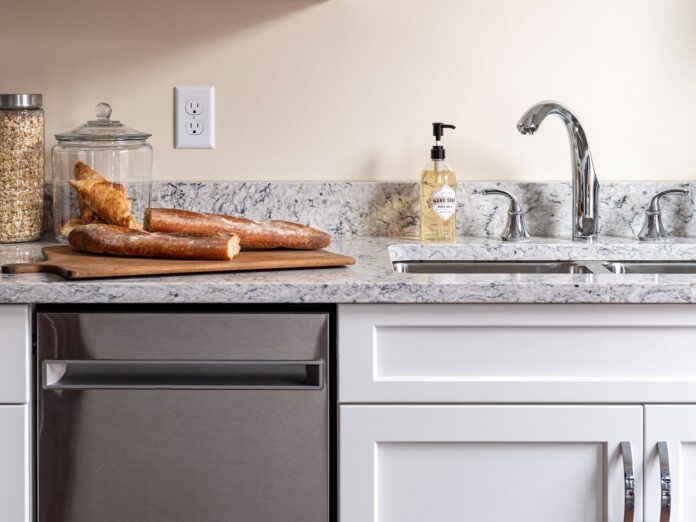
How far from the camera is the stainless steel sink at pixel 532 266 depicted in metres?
1.78

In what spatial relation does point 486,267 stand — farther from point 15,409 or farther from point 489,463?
point 15,409

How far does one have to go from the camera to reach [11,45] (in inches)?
74.5

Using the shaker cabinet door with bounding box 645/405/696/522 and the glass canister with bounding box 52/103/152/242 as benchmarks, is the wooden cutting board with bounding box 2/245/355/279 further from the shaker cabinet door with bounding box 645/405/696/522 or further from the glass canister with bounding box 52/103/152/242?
the shaker cabinet door with bounding box 645/405/696/522

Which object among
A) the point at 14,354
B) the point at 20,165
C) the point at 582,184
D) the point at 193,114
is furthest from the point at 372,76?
the point at 14,354

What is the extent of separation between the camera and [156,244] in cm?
147

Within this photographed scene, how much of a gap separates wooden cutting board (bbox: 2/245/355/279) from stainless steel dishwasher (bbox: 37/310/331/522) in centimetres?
7

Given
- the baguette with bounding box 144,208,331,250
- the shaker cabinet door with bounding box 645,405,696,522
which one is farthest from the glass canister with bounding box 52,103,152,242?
the shaker cabinet door with bounding box 645,405,696,522

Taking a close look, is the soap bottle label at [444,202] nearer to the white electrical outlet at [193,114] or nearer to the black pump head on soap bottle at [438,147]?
A: the black pump head on soap bottle at [438,147]

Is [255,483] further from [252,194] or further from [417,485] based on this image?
[252,194]

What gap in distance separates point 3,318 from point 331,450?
49cm

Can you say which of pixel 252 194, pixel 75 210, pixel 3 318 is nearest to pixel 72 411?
pixel 3 318

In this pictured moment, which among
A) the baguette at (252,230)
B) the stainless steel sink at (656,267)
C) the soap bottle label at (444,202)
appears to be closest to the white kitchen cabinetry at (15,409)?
the baguette at (252,230)

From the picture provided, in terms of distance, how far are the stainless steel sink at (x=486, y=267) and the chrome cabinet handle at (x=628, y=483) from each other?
0.52 meters

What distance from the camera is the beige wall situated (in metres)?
1.90
